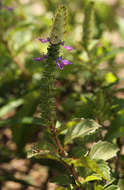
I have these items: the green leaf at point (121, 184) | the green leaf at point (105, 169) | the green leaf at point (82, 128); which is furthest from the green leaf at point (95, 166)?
the green leaf at point (121, 184)

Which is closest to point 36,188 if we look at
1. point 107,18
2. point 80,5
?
point 107,18

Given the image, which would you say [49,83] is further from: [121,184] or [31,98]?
[31,98]

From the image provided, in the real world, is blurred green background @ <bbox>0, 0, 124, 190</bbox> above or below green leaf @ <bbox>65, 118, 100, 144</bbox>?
above

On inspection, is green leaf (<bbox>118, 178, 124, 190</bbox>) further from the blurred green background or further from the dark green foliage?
the dark green foliage

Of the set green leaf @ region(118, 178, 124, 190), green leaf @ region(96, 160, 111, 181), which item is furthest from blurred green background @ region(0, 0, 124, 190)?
green leaf @ region(96, 160, 111, 181)

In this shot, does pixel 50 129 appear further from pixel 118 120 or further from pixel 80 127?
pixel 118 120
